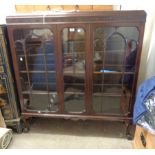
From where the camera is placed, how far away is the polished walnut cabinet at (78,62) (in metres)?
Answer: 1.46

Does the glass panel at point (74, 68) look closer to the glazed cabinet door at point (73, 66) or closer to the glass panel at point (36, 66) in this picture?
the glazed cabinet door at point (73, 66)

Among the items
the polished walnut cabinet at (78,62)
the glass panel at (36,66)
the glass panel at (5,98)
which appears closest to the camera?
the polished walnut cabinet at (78,62)

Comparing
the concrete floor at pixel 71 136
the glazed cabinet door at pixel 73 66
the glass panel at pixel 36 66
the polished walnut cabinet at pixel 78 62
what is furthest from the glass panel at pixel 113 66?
the glass panel at pixel 36 66

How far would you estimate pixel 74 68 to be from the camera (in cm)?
165

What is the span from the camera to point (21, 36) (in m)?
1.59

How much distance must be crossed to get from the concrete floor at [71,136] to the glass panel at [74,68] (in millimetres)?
321

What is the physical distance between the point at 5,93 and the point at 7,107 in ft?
0.55

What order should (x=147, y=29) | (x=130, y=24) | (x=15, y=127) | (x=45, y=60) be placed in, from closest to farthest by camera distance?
(x=130, y=24) < (x=45, y=60) < (x=147, y=29) < (x=15, y=127)

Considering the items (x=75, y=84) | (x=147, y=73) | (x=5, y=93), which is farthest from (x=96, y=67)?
(x=5, y=93)

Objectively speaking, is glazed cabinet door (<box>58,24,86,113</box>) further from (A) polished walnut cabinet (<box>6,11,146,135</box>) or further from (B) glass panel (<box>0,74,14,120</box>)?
(B) glass panel (<box>0,74,14,120</box>)

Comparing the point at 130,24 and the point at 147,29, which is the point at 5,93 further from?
the point at 147,29

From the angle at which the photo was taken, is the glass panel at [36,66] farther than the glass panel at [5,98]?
No

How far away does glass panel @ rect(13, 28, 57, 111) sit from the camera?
1.57m

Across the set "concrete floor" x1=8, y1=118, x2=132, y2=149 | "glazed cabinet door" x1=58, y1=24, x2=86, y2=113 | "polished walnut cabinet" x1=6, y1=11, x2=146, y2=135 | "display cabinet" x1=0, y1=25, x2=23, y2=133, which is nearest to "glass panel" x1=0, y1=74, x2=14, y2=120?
"display cabinet" x1=0, y1=25, x2=23, y2=133
